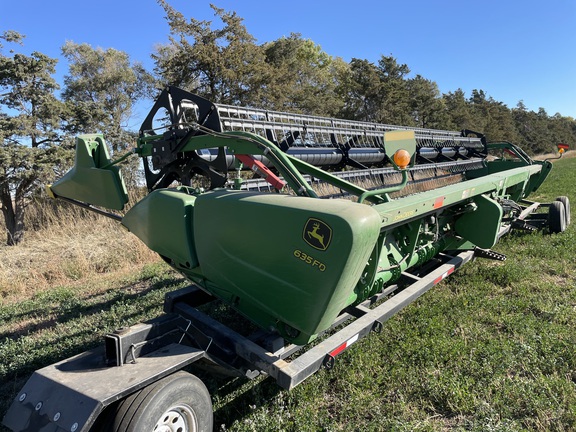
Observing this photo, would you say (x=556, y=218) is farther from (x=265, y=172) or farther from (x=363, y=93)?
(x=363, y=93)

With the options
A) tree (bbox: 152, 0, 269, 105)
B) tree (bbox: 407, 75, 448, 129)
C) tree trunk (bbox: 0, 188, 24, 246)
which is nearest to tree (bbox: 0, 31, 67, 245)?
tree trunk (bbox: 0, 188, 24, 246)

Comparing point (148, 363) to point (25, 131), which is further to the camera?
point (25, 131)

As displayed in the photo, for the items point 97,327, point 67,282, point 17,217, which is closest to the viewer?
point 97,327

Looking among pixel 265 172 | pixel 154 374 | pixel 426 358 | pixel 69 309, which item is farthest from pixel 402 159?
pixel 69 309

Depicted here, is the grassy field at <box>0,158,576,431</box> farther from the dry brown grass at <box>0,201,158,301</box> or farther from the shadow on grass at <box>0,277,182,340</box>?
the dry brown grass at <box>0,201,158,301</box>

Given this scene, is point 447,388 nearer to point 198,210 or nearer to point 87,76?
point 198,210

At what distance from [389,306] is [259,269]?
1133mm

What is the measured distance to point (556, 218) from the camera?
5.68m

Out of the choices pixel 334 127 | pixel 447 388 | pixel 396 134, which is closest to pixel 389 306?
pixel 447 388

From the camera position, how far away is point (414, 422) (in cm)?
215

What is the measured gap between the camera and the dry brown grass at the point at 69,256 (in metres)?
5.30

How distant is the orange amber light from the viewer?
220 centimetres

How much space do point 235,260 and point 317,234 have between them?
2.09 ft

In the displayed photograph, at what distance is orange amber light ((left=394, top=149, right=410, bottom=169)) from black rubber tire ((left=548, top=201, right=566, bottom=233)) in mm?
4831
